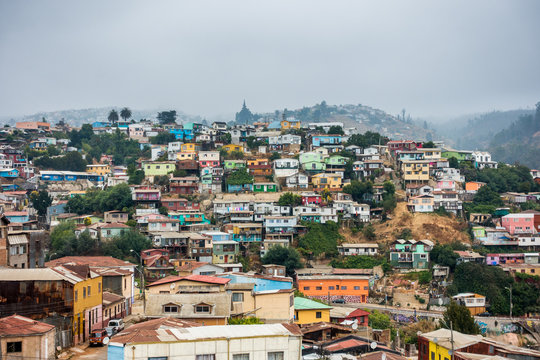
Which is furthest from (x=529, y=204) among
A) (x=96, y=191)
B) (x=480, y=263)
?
(x=96, y=191)

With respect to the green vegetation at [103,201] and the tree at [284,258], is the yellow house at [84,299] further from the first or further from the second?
the green vegetation at [103,201]

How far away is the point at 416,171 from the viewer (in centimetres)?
5328

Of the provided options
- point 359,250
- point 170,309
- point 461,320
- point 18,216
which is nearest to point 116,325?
point 170,309

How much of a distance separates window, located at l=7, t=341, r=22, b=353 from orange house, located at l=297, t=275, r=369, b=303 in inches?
981

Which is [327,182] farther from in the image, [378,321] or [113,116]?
[113,116]

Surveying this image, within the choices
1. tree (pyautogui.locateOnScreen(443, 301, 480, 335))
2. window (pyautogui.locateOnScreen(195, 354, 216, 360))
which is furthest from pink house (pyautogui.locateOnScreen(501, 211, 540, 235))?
window (pyautogui.locateOnScreen(195, 354, 216, 360))

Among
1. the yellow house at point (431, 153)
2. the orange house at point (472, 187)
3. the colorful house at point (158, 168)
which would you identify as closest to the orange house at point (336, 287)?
the orange house at point (472, 187)

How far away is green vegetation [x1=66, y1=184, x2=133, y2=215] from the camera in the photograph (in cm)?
4828

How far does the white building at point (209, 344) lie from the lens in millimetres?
13797

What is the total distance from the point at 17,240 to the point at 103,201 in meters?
22.9

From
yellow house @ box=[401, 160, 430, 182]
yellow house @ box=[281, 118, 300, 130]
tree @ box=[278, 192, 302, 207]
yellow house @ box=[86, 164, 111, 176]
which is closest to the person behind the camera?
tree @ box=[278, 192, 302, 207]

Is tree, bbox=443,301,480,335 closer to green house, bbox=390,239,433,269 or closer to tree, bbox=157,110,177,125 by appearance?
green house, bbox=390,239,433,269

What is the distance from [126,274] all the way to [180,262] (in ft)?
44.8

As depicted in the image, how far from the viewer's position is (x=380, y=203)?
49.6 m
